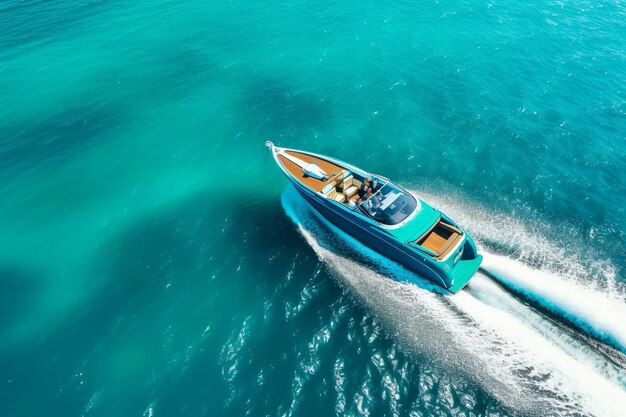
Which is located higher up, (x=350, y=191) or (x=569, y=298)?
(x=350, y=191)

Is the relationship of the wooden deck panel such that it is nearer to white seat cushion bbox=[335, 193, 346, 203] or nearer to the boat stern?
the boat stern

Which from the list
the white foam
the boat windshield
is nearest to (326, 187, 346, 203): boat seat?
the boat windshield

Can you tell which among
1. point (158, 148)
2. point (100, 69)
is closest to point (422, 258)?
point (158, 148)

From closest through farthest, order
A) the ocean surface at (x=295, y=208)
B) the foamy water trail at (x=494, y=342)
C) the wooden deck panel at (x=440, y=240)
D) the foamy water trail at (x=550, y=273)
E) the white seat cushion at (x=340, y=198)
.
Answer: the foamy water trail at (x=494, y=342) → the ocean surface at (x=295, y=208) → the foamy water trail at (x=550, y=273) → the wooden deck panel at (x=440, y=240) → the white seat cushion at (x=340, y=198)

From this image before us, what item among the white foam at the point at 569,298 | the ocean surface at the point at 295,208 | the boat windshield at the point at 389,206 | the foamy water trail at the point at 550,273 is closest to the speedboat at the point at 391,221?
the boat windshield at the point at 389,206

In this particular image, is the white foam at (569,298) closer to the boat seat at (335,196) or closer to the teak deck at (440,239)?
the teak deck at (440,239)

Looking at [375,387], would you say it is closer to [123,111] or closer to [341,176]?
[341,176]

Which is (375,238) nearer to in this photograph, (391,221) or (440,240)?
(391,221)

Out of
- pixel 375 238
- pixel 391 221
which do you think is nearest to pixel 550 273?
pixel 391 221
